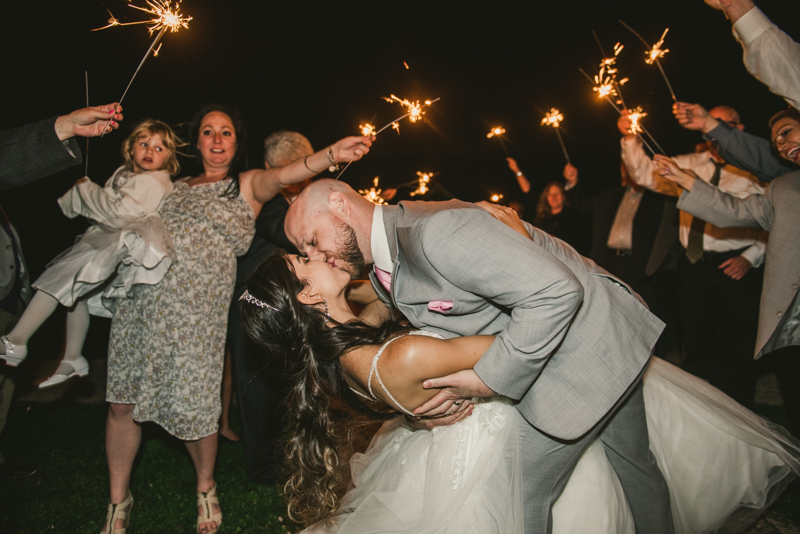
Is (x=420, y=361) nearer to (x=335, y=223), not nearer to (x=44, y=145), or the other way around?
(x=335, y=223)

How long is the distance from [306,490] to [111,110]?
2.16 meters

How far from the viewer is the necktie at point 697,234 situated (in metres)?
3.95

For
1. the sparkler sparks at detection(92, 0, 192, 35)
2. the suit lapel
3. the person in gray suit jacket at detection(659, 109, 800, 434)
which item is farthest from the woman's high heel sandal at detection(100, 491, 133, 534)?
the person in gray suit jacket at detection(659, 109, 800, 434)

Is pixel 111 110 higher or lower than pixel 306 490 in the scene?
higher

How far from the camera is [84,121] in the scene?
2.00 m

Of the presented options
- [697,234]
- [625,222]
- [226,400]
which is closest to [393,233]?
[226,400]

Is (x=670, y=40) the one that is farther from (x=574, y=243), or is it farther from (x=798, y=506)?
(x=798, y=506)

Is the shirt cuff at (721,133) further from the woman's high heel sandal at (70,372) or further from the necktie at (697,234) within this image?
the woman's high heel sandal at (70,372)

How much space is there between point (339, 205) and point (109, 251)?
5.46 feet

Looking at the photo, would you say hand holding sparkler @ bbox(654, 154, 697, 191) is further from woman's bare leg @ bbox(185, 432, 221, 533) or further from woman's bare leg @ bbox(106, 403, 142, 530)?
woman's bare leg @ bbox(106, 403, 142, 530)

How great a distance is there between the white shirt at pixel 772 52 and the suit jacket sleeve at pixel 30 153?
3708 millimetres

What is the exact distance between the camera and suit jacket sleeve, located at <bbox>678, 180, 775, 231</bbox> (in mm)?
2840

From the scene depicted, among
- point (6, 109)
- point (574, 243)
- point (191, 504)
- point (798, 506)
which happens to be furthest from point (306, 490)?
point (6, 109)

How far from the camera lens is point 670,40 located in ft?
17.4
